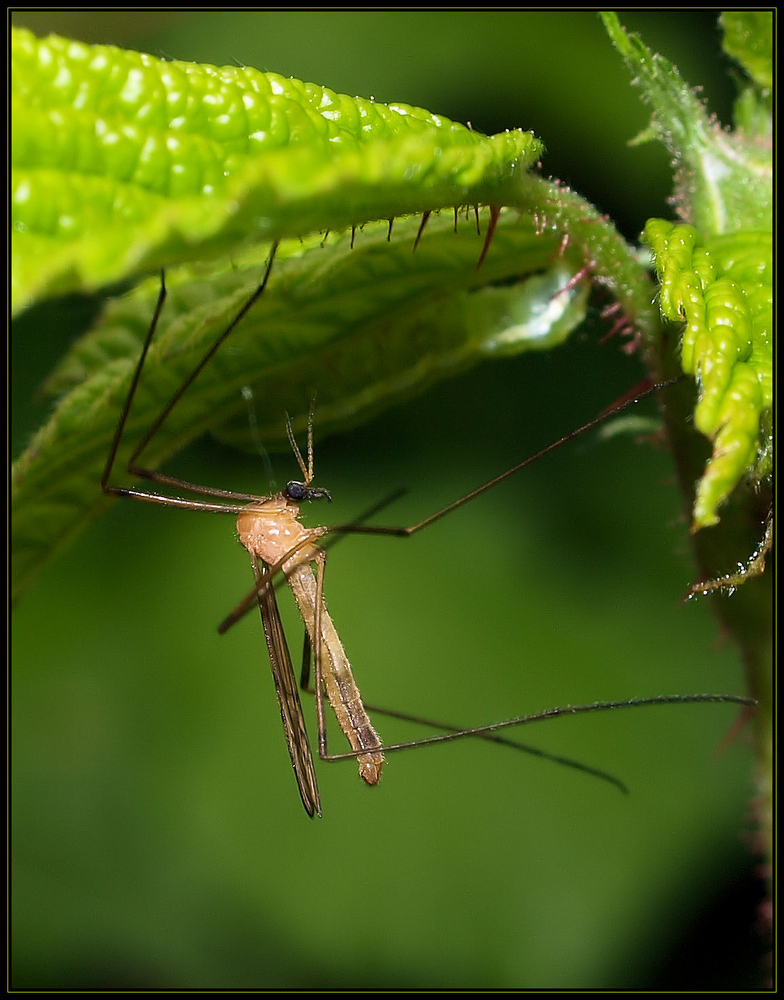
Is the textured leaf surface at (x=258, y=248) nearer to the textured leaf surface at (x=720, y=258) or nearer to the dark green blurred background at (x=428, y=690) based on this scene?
the textured leaf surface at (x=720, y=258)

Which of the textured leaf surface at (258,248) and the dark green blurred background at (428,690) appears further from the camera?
the dark green blurred background at (428,690)

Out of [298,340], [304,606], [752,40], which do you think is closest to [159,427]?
[298,340]

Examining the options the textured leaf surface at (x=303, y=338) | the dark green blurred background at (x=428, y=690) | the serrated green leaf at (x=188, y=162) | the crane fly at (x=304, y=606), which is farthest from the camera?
the dark green blurred background at (x=428, y=690)

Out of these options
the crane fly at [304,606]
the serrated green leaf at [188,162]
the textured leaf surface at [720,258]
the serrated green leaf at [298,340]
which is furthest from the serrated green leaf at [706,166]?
the crane fly at [304,606]

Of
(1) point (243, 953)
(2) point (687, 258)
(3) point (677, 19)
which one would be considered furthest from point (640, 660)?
(2) point (687, 258)

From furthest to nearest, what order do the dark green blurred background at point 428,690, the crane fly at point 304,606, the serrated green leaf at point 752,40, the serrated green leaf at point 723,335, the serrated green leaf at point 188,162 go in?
1. the dark green blurred background at point 428,690
2. the crane fly at point 304,606
3. the serrated green leaf at point 752,40
4. the serrated green leaf at point 723,335
5. the serrated green leaf at point 188,162

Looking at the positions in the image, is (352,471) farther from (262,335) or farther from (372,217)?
(372,217)

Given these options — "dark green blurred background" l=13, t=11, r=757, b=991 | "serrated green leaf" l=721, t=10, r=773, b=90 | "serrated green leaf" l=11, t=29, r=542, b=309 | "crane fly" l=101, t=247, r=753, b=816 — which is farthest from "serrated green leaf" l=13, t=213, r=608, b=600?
"dark green blurred background" l=13, t=11, r=757, b=991

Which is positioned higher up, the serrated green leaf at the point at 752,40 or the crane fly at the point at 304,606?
the serrated green leaf at the point at 752,40

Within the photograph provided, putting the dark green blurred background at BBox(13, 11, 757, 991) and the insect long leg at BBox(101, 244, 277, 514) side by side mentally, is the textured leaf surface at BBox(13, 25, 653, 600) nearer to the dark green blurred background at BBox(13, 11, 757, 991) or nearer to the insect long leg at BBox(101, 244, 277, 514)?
the insect long leg at BBox(101, 244, 277, 514)

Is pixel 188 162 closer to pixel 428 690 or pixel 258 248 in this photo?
pixel 258 248
